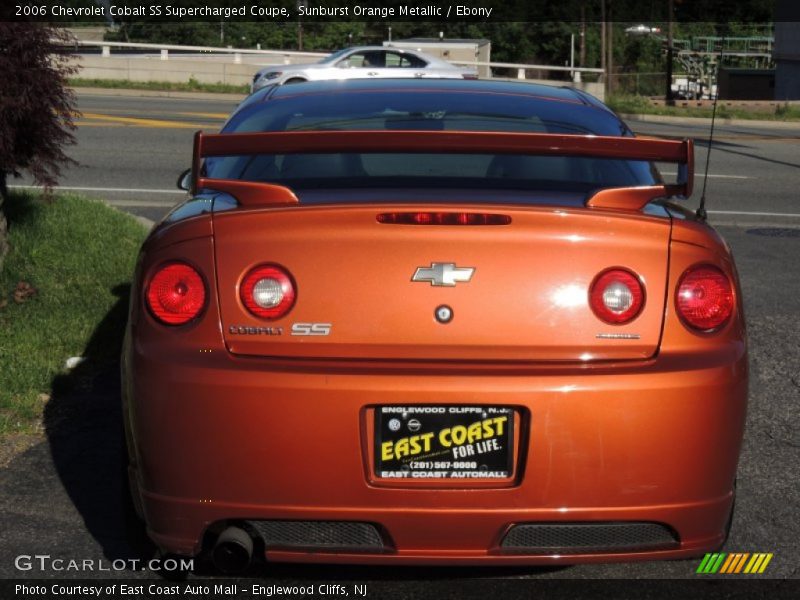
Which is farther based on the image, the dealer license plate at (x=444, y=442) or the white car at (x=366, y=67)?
the white car at (x=366, y=67)

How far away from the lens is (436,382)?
330cm

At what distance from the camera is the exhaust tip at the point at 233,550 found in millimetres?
3420

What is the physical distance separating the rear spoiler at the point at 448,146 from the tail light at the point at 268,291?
0.24 metres

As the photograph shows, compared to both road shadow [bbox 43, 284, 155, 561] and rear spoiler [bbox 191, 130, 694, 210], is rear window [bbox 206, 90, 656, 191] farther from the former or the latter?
road shadow [bbox 43, 284, 155, 561]

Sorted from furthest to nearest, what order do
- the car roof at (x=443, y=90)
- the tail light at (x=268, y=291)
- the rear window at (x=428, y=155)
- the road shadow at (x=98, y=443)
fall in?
1. the car roof at (x=443, y=90)
2. the road shadow at (x=98, y=443)
3. the rear window at (x=428, y=155)
4. the tail light at (x=268, y=291)

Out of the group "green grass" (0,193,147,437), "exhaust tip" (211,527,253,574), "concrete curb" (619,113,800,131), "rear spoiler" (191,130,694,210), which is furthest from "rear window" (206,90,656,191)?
"concrete curb" (619,113,800,131)

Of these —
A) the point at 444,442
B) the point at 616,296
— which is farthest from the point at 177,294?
the point at 616,296

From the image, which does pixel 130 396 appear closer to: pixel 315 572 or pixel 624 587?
pixel 315 572

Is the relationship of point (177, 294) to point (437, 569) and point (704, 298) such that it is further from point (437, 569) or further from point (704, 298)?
point (704, 298)

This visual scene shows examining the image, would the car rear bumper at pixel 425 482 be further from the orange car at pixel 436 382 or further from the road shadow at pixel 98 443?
the road shadow at pixel 98 443

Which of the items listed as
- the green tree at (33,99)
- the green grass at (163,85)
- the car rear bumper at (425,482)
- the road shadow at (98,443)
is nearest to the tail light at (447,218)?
the car rear bumper at (425,482)

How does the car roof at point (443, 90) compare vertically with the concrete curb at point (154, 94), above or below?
above

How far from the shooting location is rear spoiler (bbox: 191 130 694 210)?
11.7 feet

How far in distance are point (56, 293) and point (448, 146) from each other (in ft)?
14.3
